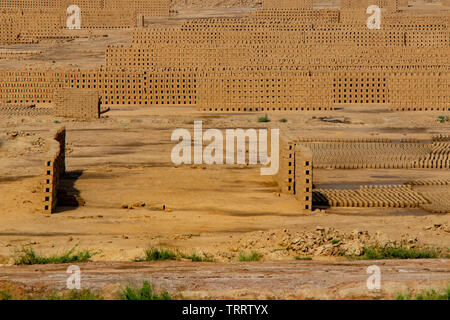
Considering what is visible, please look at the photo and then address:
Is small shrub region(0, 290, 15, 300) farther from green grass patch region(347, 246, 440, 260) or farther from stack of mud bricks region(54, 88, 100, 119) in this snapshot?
stack of mud bricks region(54, 88, 100, 119)

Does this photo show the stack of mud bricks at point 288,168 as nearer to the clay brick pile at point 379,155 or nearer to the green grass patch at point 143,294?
the clay brick pile at point 379,155

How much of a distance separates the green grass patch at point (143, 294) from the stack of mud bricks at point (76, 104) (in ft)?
85.7

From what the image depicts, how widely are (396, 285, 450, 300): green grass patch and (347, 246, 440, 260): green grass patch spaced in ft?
11.0

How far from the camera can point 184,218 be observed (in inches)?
637

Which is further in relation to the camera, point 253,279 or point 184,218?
point 184,218

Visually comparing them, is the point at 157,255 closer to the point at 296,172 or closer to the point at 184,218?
the point at 184,218

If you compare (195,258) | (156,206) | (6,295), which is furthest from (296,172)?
(6,295)

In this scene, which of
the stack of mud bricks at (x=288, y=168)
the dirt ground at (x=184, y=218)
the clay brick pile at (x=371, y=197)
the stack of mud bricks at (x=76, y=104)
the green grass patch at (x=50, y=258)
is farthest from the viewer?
the stack of mud bricks at (x=76, y=104)

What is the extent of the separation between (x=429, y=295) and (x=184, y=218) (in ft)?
27.7

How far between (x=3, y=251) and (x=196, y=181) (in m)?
7.97

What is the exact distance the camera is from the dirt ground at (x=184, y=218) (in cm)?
911

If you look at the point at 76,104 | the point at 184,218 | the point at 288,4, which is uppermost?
the point at 288,4

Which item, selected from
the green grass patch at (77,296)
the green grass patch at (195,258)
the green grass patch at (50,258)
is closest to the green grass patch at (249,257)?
the green grass patch at (195,258)
